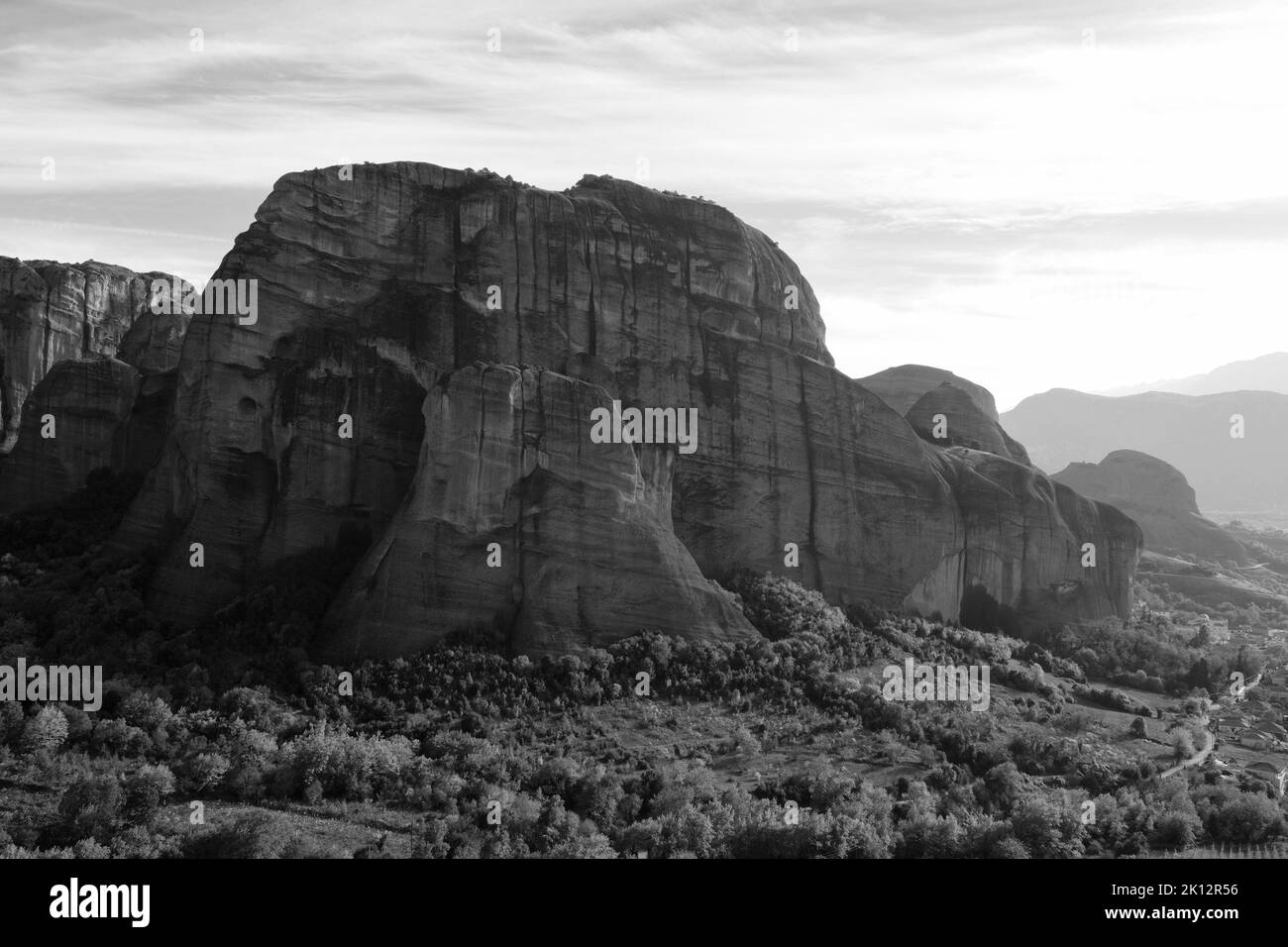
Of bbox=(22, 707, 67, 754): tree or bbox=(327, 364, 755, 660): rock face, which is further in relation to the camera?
bbox=(327, 364, 755, 660): rock face

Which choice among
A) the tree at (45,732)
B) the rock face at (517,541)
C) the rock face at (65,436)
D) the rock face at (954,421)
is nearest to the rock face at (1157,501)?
the rock face at (954,421)

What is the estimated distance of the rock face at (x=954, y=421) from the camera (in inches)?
3073

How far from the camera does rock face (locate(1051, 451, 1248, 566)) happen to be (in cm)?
12588

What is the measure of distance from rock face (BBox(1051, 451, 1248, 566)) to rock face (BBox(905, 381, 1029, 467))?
158ft

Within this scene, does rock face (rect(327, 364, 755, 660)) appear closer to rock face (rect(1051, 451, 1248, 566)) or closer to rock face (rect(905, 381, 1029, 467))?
rock face (rect(905, 381, 1029, 467))

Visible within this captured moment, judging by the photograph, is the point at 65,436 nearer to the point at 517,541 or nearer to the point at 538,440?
the point at 517,541

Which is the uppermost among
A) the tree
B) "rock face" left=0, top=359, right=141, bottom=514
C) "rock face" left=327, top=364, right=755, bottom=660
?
"rock face" left=0, top=359, right=141, bottom=514

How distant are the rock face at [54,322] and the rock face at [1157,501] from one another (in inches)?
3243

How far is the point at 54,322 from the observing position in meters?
78.9

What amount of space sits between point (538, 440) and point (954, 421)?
113ft

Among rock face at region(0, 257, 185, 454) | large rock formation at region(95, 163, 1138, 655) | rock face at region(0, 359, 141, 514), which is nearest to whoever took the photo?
large rock formation at region(95, 163, 1138, 655)

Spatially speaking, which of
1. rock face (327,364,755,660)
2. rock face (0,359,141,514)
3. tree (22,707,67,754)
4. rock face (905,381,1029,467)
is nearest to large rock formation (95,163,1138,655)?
rock face (327,364,755,660)

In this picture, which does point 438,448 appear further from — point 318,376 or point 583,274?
point 583,274
